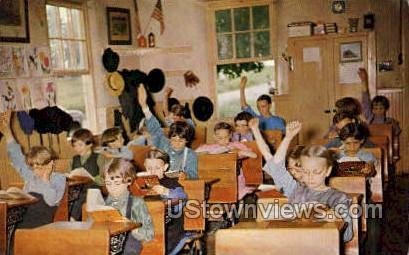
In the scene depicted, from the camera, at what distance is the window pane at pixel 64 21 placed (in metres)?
5.49

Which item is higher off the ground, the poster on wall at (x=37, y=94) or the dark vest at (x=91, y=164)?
the poster on wall at (x=37, y=94)

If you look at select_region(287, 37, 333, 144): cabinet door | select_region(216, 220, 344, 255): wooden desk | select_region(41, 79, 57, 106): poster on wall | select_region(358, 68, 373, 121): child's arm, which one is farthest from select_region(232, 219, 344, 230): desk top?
select_region(287, 37, 333, 144): cabinet door

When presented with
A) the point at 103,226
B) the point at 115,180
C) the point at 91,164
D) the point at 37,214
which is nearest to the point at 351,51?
the point at 91,164

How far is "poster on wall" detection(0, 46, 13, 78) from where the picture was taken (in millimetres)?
4492

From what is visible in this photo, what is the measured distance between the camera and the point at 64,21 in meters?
5.54

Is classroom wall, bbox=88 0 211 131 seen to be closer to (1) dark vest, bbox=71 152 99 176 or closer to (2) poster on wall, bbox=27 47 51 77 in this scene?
(2) poster on wall, bbox=27 47 51 77

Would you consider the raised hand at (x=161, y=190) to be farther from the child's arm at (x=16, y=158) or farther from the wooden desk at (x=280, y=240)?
the wooden desk at (x=280, y=240)

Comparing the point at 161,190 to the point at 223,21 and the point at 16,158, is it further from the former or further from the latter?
the point at 223,21

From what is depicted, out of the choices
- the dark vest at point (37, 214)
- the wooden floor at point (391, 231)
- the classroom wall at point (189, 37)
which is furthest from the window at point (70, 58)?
the dark vest at point (37, 214)

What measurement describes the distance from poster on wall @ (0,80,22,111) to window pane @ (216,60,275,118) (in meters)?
3.04

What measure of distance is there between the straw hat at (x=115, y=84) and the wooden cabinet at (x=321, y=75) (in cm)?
191

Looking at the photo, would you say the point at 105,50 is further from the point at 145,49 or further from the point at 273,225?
the point at 273,225

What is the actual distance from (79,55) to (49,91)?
0.84 metres

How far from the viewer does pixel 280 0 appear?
660 cm
